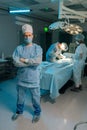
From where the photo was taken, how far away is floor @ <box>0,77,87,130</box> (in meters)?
2.89

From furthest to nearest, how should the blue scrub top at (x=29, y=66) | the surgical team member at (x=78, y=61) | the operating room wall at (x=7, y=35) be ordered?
the operating room wall at (x=7, y=35) < the surgical team member at (x=78, y=61) < the blue scrub top at (x=29, y=66)

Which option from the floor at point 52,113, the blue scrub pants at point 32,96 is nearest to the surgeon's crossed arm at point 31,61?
the blue scrub pants at point 32,96

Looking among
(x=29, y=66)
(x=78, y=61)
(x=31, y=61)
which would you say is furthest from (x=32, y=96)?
(x=78, y=61)

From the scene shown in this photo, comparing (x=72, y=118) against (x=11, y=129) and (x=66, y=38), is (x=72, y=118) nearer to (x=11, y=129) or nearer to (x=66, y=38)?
(x=11, y=129)

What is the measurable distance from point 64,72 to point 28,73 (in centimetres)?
147

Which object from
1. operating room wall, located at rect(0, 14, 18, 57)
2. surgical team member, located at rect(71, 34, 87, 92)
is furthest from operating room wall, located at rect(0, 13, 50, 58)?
surgical team member, located at rect(71, 34, 87, 92)

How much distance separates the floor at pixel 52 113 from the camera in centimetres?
289

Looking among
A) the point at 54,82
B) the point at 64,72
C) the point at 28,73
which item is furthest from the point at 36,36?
the point at 28,73

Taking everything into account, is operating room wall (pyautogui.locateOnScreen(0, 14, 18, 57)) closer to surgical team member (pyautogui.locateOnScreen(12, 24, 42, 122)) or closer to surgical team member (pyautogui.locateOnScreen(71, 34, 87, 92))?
surgical team member (pyautogui.locateOnScreen(71, 34, 87, 92))

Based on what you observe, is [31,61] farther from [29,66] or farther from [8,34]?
[8,34]

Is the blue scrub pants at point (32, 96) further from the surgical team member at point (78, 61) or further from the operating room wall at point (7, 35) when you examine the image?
the operating room wall at point (7, 35)

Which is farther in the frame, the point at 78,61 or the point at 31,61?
the point at 78,61

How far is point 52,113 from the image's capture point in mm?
3371

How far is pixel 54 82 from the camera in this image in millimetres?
3604
